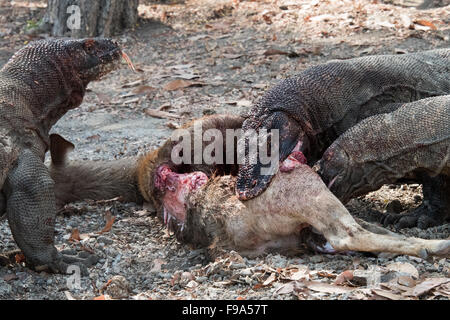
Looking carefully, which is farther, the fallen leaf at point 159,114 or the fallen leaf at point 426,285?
the fallen leaf at point 159,114

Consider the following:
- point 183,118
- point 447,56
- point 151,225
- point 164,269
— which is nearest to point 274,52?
point 183,118

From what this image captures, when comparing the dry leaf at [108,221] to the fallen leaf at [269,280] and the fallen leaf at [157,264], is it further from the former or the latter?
the fallen leaf at [269,280]

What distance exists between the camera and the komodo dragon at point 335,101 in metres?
4.73

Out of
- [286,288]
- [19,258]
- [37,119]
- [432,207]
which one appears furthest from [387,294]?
[37,119]

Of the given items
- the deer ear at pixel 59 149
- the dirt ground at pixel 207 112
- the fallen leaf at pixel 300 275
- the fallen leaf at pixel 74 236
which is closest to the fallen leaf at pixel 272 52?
the dirt ground at pixel 207 112

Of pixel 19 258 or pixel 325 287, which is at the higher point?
pixel 325 287

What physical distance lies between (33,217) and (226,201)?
3.98ft

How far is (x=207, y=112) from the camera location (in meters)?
7.52

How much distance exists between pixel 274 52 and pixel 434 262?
5.40 meters

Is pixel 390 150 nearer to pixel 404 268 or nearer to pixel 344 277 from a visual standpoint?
pixel 404 268

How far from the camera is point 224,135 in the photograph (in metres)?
5.42

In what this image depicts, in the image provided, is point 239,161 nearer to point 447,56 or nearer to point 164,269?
point 164,269

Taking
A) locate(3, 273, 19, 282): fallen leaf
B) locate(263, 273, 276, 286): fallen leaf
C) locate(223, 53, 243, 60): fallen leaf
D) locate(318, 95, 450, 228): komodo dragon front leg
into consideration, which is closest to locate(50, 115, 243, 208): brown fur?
locate(318, 95, 450, 228): komodo dragon front leg

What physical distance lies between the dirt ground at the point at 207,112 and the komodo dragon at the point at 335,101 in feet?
1.76
